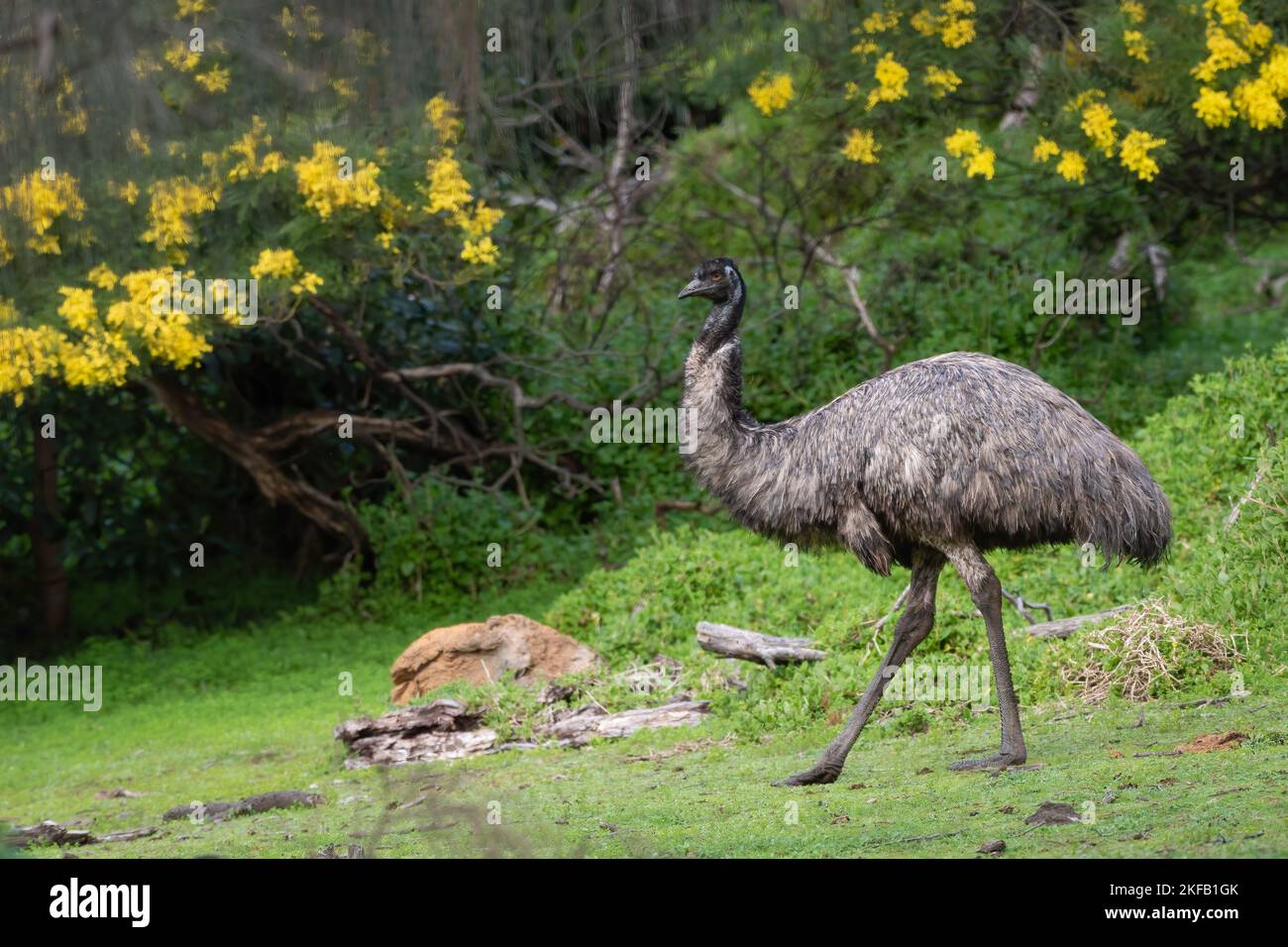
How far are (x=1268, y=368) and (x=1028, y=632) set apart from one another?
290cm

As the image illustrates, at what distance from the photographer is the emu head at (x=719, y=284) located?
763cm

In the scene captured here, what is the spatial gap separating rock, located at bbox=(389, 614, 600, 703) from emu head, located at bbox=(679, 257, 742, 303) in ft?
10.4

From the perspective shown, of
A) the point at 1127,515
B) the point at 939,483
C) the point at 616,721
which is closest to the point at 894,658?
the point at 939,483

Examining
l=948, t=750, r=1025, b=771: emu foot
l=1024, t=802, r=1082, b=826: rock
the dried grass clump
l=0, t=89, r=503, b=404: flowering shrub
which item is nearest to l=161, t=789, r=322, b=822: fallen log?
l=0, t=89, r=503, b=404: flowering shrub

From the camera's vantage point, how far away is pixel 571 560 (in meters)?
13.5

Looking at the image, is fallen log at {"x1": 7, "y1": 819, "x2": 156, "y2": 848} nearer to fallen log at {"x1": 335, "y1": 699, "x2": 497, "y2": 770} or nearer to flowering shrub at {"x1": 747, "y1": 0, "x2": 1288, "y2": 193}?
fallen log at {"x1": 335, "y1": 699, "x2": 497, "y2": 770}

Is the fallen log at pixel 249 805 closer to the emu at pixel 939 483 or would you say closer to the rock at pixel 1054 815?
the emu at pixel 939 483

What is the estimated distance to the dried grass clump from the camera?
26.1 feet

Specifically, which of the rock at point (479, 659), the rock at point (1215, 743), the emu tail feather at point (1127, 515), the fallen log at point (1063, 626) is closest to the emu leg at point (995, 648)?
the emu tail feather at point (1127, 515)

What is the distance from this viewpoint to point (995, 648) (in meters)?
6.88

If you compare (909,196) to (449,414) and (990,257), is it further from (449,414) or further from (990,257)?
(449,414)

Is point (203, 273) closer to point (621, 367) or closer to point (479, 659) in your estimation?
point (479, 659)

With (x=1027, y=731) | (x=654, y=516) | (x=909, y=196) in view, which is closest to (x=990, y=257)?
(x=909, y=196)

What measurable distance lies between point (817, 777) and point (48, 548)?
872 centimetres
